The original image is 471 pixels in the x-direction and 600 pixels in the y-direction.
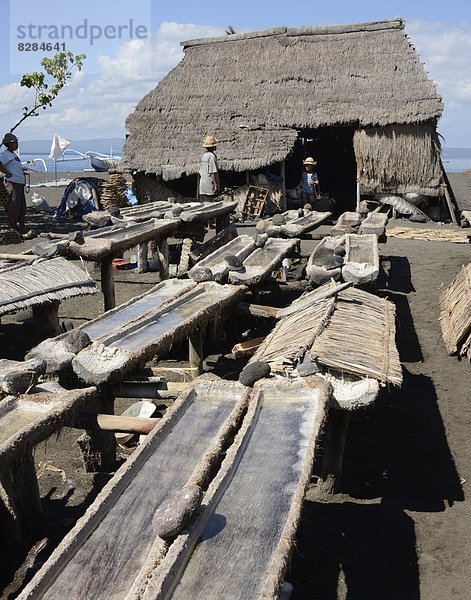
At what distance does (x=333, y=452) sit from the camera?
15.4 ft

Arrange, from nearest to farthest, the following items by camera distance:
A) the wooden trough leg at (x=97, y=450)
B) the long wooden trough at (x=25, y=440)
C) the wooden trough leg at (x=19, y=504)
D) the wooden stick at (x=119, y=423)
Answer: the long wooden trough at (x=25, y=440) → the wooden stick at (x=119, y=423) → the wooden trough leg at (x=19, y=504) → the wooden trough leg at (x=97, y=450)

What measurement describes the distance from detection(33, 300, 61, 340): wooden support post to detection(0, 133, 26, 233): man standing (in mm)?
5923

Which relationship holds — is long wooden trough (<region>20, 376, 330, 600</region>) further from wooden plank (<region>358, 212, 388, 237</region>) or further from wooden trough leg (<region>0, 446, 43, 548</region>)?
wooden plank (<region>358, 212, 388, 237</region>)

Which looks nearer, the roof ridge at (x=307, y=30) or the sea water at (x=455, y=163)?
the roof ridge at (x=307, y=30)

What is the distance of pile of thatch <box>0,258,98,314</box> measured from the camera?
6.25 metres

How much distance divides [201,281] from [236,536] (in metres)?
4.18

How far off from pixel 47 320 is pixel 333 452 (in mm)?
3662

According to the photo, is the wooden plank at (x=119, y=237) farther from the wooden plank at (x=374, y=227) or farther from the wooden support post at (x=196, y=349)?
the wooden plank at (x=374, y=227)

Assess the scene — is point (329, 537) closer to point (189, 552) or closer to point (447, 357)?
point (189, 552)

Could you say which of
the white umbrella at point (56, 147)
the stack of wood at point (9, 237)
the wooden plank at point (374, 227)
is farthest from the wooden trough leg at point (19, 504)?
the white umbrella at point (56, 147)

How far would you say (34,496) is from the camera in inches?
169

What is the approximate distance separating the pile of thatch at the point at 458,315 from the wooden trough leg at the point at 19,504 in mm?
4623

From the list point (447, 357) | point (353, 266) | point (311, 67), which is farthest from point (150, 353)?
point (311, 67)

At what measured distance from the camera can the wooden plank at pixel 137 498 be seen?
8.41 ft
